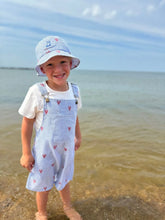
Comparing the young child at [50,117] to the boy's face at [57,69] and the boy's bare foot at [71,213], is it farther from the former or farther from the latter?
the boy's bare foot at [71,213]

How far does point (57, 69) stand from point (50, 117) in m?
0.44

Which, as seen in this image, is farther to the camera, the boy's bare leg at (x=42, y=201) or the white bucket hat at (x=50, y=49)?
the boy's bare leg at (x=42, y=201)

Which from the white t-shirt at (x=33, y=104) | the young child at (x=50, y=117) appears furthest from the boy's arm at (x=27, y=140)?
the white t-shirt at (x=33, y=104)

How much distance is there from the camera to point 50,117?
1830 millimetres

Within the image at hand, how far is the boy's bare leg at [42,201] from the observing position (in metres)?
2.11

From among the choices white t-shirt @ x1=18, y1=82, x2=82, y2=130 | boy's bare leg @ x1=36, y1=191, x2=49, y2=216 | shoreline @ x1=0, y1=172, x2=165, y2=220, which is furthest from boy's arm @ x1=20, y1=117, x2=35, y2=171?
shoreline @ x1=0, y1=172, x2=165, y2=220

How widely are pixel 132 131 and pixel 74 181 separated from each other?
282cm

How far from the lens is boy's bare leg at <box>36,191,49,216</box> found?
2105 millimetres

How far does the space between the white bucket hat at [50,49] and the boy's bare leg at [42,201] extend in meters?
1.29

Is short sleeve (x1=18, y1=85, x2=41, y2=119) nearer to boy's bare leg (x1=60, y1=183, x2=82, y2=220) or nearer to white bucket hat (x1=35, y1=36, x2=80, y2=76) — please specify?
white bucket hat (x1=35, y1=36, x2=80, y2=76)

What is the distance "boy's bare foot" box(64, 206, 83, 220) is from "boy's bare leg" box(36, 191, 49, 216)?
0.24 m

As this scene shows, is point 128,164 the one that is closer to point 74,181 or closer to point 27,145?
point 74,181

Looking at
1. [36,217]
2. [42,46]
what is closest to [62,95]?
[42,46]

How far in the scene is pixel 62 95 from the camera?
190 centimetres
